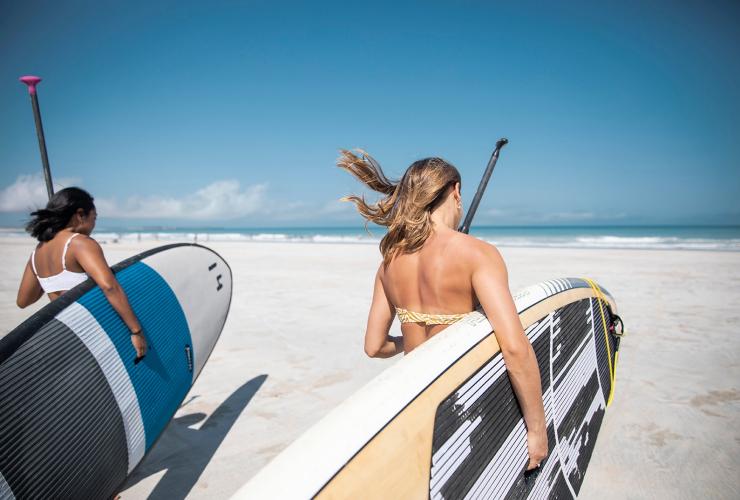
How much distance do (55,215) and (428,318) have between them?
237 cm

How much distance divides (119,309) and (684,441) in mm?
4011

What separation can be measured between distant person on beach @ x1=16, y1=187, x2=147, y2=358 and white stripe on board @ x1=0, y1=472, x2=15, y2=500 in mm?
982

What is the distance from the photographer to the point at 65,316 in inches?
79.4

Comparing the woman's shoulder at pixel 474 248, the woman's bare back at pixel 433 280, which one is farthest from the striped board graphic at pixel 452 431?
the woman's shoulder at pixel 474 248

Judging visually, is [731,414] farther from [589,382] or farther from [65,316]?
[65,316]

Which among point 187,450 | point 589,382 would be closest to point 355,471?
point 589,382

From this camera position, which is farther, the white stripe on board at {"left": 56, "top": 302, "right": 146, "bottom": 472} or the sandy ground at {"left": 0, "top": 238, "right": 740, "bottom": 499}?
the sandy ground at {"left": 0, "top": 238, "right": 740, "bottom": 499}

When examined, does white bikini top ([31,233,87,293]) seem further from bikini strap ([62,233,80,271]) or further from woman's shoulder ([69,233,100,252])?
woman's shoulder ([69,233,100,252])

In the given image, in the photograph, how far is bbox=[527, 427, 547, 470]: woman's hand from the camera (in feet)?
4.99

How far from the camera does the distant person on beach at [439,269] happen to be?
4.49 ft

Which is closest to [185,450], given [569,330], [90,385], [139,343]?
[139,343]

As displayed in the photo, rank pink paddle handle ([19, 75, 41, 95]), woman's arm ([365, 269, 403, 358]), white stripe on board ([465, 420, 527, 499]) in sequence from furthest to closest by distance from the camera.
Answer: pink paddle handle ([19, 75, 41, 95]) → woman's arm ([365, 269, 403, 358]) → white stripe on board ([465, 420, 527, 499])

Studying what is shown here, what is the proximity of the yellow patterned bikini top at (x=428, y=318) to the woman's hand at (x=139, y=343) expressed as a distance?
5.75 feet

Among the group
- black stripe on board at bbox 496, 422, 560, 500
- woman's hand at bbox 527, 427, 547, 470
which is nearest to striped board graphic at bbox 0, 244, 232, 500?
black stripe on board at bbox 496, 422, 560, 500
